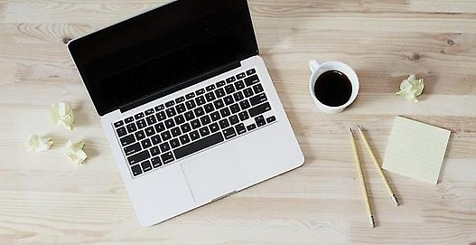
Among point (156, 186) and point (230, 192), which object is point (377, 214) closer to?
point (230, 192)

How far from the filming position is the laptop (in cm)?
111

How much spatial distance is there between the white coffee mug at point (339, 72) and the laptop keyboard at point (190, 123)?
7 cm

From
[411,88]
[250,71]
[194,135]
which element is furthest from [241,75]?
[411,88]

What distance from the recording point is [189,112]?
113cm

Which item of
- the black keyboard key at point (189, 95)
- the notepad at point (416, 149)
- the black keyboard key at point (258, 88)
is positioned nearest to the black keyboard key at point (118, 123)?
the black keyboard key at point (189, 95)

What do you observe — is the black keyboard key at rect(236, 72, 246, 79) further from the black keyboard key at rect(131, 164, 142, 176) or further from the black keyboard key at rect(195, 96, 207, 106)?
the black keyboard key at rect(131, 164, 142, 176)

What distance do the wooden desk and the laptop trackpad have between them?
0.02 m

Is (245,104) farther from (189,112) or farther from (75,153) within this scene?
(75,153)

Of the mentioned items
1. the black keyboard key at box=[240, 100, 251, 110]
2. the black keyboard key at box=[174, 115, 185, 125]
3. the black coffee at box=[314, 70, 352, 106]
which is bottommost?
the black coffee at box=[314, 70, 352, 106]

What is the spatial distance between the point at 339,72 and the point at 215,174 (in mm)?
236

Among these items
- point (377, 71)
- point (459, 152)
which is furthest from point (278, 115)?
point (459, 152)

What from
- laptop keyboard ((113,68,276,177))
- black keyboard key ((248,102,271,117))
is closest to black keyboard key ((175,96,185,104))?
laptop keyboard ((113,68,276,177))

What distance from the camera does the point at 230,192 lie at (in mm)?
1111

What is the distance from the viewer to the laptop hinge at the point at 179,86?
1137 millimetres
